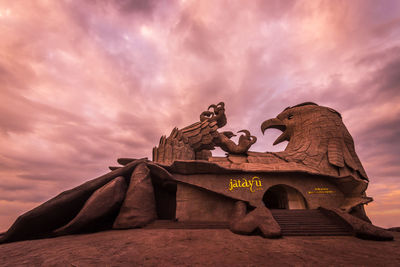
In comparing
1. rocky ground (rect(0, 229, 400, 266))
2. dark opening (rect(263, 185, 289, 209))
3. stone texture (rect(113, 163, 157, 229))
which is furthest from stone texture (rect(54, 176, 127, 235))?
dark opening (rect(263, 185, 289, 209))

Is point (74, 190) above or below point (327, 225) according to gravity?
above

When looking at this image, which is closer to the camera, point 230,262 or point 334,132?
point 230,262

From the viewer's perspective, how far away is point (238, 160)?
39.7ft

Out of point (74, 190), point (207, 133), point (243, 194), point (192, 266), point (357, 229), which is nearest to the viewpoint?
point (192, 266)

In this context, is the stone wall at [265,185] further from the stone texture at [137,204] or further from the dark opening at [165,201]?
the stone texture at [137,204]

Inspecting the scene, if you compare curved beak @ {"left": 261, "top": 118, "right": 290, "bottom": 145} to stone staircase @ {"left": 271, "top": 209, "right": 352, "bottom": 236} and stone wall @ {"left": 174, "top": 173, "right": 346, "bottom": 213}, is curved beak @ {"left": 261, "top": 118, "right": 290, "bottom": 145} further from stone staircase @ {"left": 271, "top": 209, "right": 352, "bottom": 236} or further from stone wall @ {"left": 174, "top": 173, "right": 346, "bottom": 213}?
stone staircase @ {"left": 271, "top": 209, "right": 352, "bottom": 236}

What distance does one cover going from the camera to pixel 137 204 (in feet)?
21.2

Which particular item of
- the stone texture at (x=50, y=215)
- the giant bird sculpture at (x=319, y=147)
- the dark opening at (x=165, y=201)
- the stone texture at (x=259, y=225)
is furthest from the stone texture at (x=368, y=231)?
the stone texture at (x=50, y=215)

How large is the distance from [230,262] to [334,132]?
13099 millimetres

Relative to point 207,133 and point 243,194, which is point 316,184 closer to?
point 243,194

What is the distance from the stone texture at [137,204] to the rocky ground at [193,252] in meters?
1.36

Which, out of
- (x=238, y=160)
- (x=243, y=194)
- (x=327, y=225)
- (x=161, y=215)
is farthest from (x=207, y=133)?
(x=327, y=225)

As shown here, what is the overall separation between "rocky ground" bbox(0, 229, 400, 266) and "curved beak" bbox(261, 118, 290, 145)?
11217mm

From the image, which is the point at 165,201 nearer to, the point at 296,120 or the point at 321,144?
the point at 321,144
